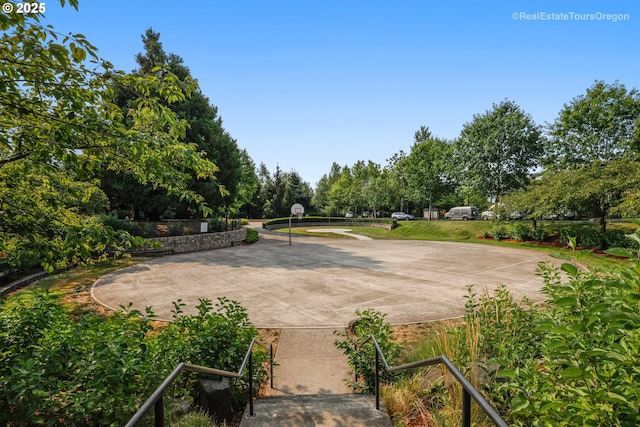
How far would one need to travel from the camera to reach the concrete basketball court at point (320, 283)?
28.9 feet

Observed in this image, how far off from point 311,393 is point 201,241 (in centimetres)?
1931

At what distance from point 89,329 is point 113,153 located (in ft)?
7.02

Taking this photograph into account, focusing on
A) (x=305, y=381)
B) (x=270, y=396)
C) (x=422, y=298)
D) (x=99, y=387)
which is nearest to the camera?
(x=99, y=387)

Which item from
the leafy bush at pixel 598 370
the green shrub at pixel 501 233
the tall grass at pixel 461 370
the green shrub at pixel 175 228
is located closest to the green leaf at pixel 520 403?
the leafy bush at pixel 598 370

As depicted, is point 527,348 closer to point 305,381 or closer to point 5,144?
point 305,381

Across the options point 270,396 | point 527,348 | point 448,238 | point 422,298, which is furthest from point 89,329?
point 448,238

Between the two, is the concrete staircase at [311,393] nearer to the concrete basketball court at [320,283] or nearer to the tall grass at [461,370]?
the tall grass at [461,370]

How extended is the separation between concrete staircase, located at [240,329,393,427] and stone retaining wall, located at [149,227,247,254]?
15.2m

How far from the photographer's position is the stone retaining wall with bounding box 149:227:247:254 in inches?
800

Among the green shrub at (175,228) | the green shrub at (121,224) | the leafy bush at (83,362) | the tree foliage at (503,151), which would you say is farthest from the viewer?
the tree foliage at (503,151)

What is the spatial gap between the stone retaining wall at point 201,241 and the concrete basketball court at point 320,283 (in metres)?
1.39

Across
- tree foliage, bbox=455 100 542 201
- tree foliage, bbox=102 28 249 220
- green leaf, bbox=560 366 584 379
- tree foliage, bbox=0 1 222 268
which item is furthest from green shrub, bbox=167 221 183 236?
tree foliage, bbox=455 100 542 201

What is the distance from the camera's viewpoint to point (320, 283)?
12062mm

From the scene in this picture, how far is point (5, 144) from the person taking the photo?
10.8 ft
